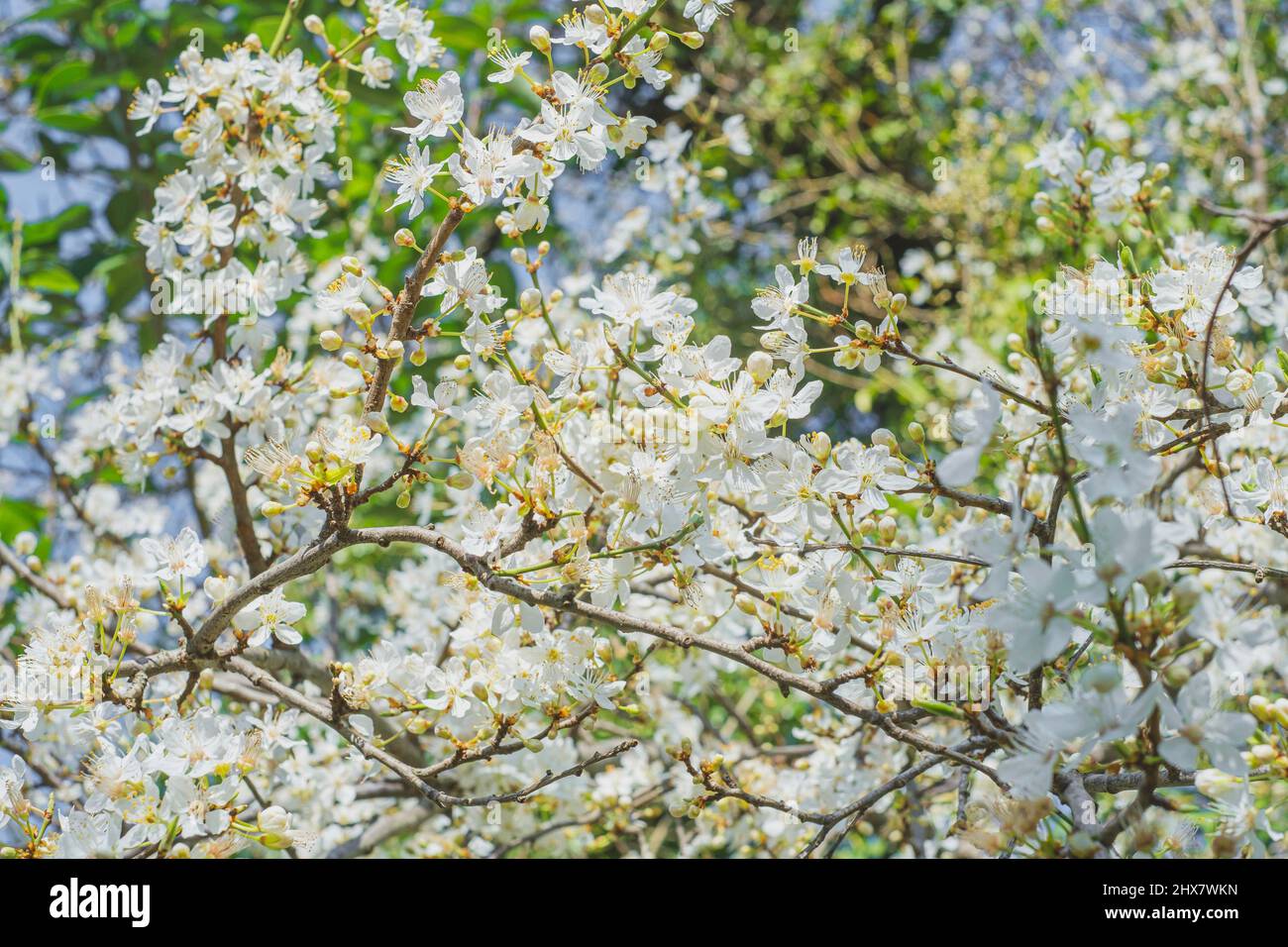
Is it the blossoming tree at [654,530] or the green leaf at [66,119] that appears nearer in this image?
the blossoming tree at [654,530]

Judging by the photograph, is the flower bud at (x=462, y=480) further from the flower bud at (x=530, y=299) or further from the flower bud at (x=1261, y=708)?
the flower bud at (x=1261, y=708)

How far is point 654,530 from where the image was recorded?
3.43ft

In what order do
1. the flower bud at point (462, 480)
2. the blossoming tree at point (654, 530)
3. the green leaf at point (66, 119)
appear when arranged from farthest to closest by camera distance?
the green leaf at point (66, 119) < the flower bud at point (462, 480) < the blossoming tree at point (654, 530)

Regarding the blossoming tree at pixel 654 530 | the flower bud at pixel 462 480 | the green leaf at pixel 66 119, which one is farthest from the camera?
the green leaf at pixel 66 119

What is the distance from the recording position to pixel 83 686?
103cm

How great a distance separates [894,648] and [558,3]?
168 inches

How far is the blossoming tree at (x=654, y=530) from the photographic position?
2.46ft

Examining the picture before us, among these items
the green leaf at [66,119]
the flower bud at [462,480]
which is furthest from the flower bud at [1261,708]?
the green leaf at [66,119]

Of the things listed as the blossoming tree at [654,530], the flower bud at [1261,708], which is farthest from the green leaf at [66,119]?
the flower bud at [1261,708]

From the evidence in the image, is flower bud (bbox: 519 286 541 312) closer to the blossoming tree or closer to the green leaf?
the blossoming tree

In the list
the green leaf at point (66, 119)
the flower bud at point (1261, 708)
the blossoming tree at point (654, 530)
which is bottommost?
the flower bud at point (1261, 708)

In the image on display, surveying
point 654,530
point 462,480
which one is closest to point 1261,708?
point 654,530

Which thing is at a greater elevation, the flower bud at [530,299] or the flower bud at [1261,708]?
the flower bud at [530,299]
